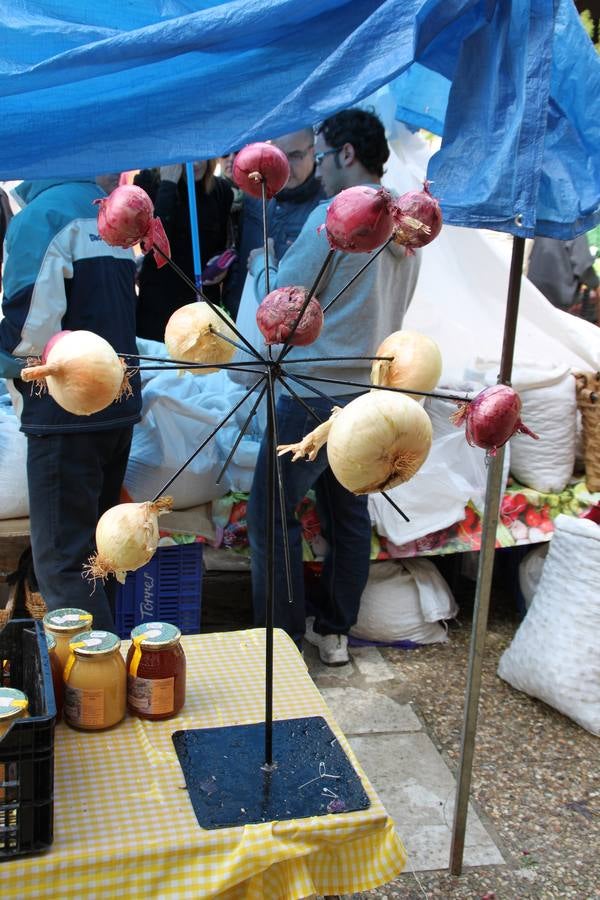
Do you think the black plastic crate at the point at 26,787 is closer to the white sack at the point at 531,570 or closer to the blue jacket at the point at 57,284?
the blue jacket at the point at 57,284

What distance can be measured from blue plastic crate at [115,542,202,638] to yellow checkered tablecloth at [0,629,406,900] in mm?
1648

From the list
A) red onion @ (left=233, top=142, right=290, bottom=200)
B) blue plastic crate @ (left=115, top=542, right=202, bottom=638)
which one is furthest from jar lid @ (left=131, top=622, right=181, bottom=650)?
blue plastic crate @ (left=115, top=542, right=202, bottom=638)

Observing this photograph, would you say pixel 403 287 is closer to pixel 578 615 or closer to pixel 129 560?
pixel 578 615

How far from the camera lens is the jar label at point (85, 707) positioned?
1644 millimetres

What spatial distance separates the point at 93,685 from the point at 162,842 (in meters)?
0.36

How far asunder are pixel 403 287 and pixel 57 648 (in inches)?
71.9

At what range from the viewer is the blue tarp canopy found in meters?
1.75

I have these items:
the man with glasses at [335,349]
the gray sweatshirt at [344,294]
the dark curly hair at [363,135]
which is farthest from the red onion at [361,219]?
the dark curly hair at [363,135]

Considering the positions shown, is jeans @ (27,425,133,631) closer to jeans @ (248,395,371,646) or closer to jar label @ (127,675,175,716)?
jeans @ (248,395,371,646)

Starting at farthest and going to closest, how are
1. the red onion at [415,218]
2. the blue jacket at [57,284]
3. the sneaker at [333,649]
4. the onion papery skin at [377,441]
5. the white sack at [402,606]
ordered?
the white sack at [402,606]
the sneaker at [333,649]
the blue jacket at [57,284]
the red onion at [415,218]
the onion papery skin at [377,441]

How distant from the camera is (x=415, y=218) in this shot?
130cm

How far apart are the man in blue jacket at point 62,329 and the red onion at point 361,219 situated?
1.46 metres

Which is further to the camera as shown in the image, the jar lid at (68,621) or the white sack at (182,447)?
the white sack at (182,447)

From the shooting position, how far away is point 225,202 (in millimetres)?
4441
